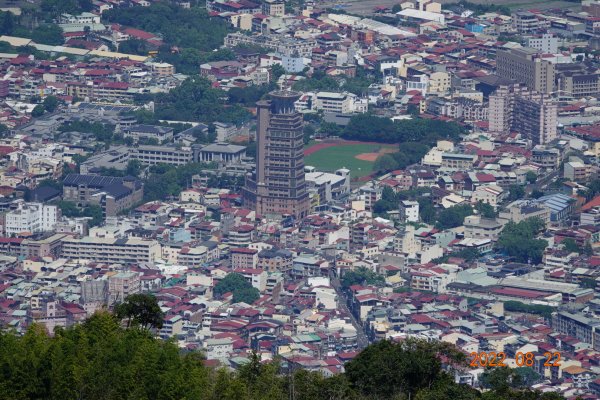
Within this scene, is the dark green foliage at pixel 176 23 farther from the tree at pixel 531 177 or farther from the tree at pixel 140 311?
the tree at pixel 140 311

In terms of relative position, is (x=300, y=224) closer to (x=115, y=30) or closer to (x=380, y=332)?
(x=380, y=332)

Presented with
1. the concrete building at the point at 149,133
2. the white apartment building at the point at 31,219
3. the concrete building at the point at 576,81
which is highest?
the concrete building at the point at 576,81

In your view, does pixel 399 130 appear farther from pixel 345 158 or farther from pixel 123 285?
pixel 123 285

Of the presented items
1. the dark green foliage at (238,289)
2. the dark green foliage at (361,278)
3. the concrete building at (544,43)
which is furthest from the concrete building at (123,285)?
the concrete building at (544,43)

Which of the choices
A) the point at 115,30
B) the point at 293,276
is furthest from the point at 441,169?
the point at 115,30

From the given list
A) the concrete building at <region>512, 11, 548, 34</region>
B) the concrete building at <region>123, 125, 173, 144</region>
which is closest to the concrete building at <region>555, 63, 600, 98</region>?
the concrete building at <region>512, 11, 548, 34</region>

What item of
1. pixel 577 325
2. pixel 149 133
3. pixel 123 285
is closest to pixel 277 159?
pixel 149 133
